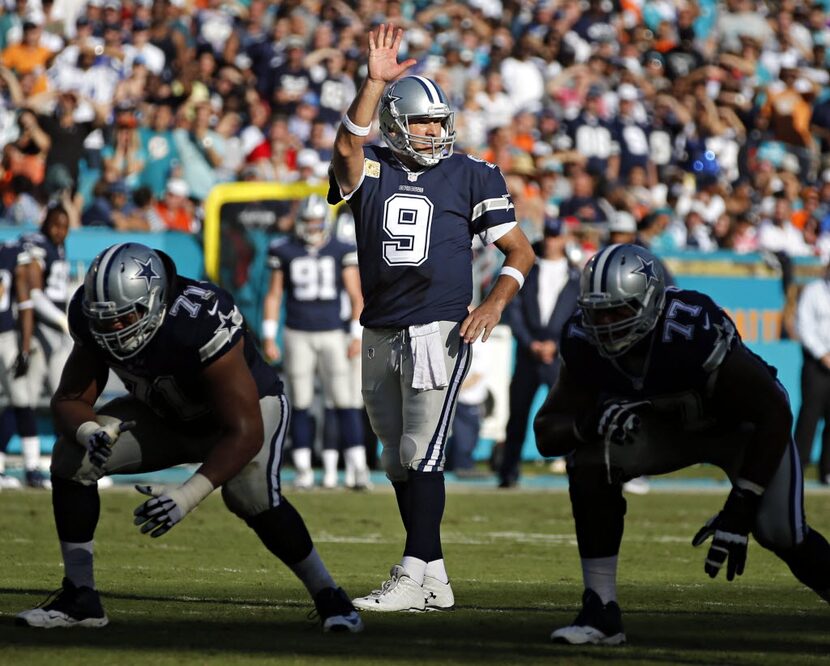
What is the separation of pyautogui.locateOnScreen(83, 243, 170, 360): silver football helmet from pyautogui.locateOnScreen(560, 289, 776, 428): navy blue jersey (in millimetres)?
1364

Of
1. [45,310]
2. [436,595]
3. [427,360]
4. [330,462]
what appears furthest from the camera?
[330,462]

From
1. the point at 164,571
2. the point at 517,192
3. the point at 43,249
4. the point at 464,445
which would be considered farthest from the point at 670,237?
the point at 164,571

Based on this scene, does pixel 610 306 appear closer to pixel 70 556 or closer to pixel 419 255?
pixel 419 255

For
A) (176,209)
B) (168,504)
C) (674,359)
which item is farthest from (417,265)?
(176,209)

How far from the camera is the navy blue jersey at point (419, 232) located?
6188 millimetres

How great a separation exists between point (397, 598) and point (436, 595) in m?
0.19

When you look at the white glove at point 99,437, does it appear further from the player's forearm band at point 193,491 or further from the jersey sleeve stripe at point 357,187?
the jersey sleeve stripe at point 357,187

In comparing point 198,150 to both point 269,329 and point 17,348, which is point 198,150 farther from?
point 17,348

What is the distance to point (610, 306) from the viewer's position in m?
5.03

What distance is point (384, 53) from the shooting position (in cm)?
614

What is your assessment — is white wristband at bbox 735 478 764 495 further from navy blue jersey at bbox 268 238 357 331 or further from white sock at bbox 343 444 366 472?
navy blue jersey at bbox 268 238 357 331

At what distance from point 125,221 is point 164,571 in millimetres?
7561

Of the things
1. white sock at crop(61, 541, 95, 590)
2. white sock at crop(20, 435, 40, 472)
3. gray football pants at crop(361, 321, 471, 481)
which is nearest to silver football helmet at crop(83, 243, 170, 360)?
white sock at crop(61, 541, 95, 590)

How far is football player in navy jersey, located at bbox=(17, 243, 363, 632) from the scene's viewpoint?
511 centimetres
